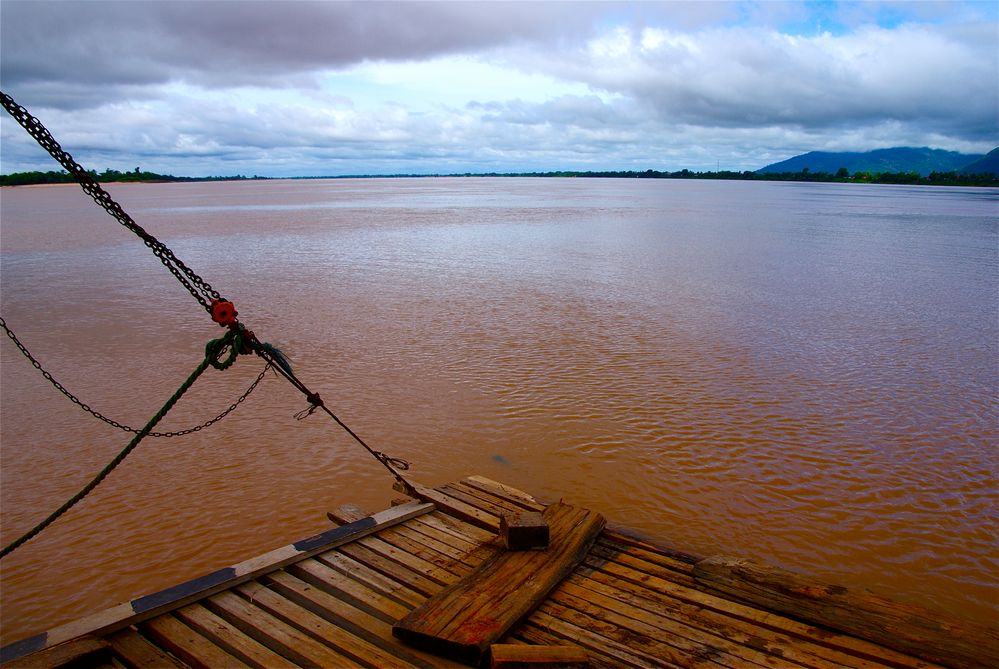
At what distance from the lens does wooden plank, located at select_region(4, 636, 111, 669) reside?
3.96 m

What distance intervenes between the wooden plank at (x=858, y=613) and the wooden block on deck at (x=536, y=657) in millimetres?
1449

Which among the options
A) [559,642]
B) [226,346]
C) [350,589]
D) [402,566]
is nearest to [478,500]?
[402,566]

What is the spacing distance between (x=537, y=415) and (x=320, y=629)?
234 inches

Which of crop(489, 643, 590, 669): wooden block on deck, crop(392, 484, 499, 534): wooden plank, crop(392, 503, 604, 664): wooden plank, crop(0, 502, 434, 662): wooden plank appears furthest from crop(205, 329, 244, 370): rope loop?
crop(489, 643, 590, 669): wooden block on deck

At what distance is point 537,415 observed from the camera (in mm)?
10055

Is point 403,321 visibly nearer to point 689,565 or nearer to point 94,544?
point 94,544

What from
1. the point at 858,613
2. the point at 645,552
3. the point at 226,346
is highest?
the point at 226,346

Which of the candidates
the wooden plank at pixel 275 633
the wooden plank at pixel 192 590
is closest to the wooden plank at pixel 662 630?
the wooden plank at pixel 275 633

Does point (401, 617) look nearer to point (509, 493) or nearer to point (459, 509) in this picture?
point (459, 509)

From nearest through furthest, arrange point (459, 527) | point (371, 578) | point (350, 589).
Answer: point (350, 589)
point (371, 578)
point (459, 527)

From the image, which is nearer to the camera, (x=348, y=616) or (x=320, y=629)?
(x=320, y=629)

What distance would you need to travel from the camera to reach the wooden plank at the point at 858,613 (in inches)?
167

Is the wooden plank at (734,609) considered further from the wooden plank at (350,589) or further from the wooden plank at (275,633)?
the wooden plank at (275,633)

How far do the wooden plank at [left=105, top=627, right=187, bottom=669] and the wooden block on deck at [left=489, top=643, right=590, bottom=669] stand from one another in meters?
2.04
